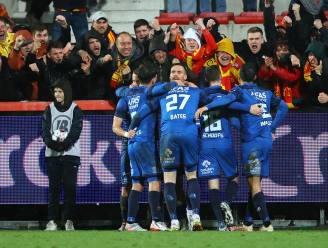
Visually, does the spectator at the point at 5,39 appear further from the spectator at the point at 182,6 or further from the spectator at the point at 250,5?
the spectator at the point at 250,5

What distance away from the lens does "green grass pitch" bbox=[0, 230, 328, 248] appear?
10.5m

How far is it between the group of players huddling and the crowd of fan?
109cm

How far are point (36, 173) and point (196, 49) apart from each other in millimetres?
2807

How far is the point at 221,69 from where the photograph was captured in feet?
49.0

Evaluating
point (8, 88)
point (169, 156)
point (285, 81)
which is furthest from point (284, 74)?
point (8, 88)

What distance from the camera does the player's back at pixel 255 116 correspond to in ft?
44.1

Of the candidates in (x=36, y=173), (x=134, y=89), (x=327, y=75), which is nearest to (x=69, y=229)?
(x=36, y=173)

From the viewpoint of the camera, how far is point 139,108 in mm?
13414

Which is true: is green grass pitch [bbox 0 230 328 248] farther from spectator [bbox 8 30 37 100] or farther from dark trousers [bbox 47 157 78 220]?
spectator [bbox 8 30 37 100]

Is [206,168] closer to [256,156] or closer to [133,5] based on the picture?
[256,156]

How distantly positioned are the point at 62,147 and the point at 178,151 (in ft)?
6.20

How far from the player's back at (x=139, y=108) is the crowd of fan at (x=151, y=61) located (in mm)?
1100

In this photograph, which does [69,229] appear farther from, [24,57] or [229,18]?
[229,18]

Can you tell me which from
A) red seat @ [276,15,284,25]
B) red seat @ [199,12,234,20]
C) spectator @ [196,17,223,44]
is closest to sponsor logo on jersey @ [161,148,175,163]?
spectator @ [196,17,223,44]
